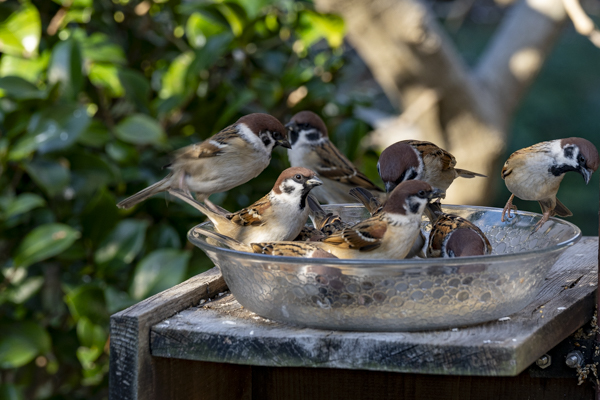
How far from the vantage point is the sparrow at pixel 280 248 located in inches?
54.1

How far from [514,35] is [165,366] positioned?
13.9 ft

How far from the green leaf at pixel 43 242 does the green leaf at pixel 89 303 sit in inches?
6.0

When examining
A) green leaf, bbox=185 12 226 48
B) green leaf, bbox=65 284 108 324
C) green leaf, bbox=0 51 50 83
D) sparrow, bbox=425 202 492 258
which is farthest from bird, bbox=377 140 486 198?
green leaf, bbox=0 51 50 83

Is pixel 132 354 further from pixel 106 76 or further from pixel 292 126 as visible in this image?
pixel 106 76

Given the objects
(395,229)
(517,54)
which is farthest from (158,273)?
(517,54)

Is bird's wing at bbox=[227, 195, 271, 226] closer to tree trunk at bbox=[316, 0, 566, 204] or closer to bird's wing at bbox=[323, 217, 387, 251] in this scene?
bird's wing at bbox=[323, 217, 387, 251]

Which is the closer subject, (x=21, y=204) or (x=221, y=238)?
(x=221, y=238)

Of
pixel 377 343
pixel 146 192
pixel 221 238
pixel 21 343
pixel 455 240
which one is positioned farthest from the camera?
pixel 21 343

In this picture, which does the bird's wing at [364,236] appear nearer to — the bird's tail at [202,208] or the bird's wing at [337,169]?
the bird's tail at [202,208]

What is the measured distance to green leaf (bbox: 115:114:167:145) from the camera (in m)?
2.46

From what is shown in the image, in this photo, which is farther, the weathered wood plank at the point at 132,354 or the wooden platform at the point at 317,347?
the weathered wood plank at the point at 132,354

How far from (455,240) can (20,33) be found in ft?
6.32

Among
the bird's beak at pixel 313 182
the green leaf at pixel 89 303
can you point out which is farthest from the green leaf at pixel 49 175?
the bird's beak at pixel 313 182

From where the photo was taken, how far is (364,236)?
1477mm
